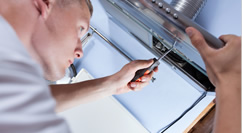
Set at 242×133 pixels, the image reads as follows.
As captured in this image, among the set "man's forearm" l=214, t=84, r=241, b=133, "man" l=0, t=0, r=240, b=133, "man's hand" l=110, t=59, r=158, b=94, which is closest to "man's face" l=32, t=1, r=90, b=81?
"man" l=0, t=0, r=240, b=133

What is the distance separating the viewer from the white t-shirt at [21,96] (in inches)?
11.1

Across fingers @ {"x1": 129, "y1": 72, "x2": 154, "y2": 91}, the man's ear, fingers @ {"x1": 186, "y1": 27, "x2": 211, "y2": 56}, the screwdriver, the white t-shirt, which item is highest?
the man's ear

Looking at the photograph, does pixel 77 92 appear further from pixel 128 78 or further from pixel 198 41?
pixel 198 41

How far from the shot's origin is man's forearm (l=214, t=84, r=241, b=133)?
419 millimetres

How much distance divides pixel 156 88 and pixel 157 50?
0.28 meters

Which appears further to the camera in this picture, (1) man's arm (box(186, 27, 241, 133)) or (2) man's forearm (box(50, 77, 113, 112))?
(2) man's forearm (box(50, 77, 113, 112))

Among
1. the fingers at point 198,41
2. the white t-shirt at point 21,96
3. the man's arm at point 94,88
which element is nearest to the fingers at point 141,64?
the man's arm at point 94,88

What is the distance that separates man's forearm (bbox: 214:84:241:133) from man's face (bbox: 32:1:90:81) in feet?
1.51

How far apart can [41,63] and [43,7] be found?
183 millimetres

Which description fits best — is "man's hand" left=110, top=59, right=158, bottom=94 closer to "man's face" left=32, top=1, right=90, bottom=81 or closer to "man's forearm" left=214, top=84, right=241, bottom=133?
"man's face" left=32, top=1, right=90, bottom=81

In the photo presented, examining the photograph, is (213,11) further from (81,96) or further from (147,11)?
(81,96)

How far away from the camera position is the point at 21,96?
0.29m

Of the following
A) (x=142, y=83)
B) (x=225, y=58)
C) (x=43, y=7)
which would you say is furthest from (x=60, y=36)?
(x=225, y=58)

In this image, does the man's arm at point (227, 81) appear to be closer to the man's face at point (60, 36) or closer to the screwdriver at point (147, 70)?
the screwdriver at point (147, 70)
